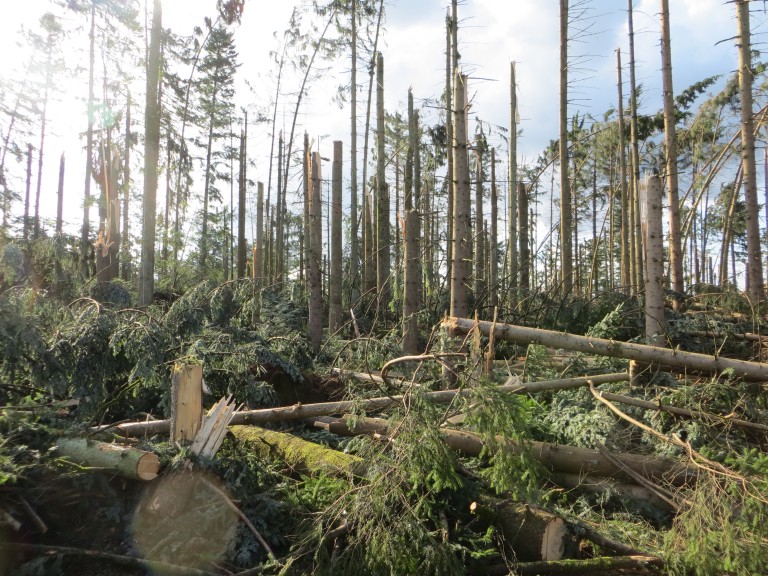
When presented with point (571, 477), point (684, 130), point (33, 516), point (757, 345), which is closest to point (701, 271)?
point (684, 130)

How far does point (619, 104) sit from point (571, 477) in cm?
1287

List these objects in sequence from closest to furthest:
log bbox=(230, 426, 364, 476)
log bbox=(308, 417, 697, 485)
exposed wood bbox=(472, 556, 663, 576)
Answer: exposed wood bbox=(472, 556, 663, 576) < log bbox=(230, 426, 364, 476) < log bbox=(308, 417, 697, 485)

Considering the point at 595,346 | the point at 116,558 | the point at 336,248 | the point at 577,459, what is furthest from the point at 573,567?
the point at 336,248

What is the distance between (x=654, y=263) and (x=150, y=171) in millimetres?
7721

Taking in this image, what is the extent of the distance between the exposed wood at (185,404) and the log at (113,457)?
0.31 metres

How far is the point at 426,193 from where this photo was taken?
594 inches

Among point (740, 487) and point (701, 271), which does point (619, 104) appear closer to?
point (740, 487)

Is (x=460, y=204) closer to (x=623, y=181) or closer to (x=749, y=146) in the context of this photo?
(x=749, y=146)

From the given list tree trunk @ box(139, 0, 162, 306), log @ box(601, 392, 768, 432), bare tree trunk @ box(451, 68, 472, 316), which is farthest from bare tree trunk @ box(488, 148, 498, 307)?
tree trunk @ box(139, 0, 162, 306)

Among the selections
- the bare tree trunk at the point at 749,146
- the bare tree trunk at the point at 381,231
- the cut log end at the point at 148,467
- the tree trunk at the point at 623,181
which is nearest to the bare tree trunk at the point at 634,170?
the tree trunk at the point at 623,181

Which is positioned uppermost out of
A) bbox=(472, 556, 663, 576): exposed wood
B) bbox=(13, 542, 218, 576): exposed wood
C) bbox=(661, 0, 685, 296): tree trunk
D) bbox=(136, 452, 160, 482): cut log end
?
bbox=(661, 0, 685, 296): tree trunk

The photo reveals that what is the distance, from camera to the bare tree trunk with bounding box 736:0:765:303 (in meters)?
9.78

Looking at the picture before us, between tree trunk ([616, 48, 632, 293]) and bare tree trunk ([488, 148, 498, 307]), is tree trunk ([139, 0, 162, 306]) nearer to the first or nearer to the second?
bare tree trunk ([488, 148, 498, 307])

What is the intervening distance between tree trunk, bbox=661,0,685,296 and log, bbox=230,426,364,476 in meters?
8.86
